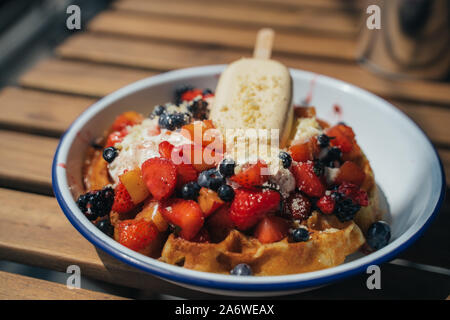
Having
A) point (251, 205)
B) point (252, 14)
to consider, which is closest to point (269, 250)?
point (251, 205)

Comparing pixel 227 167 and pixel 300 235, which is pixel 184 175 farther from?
pixel 300 235

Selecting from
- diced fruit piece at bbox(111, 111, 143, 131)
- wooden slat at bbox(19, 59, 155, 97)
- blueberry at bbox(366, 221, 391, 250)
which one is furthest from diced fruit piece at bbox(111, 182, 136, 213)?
wooden slat at bbox(19, 59, 155, 97)

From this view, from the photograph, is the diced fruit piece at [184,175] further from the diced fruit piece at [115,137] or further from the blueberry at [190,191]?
the diced fruit piece at [115,137]

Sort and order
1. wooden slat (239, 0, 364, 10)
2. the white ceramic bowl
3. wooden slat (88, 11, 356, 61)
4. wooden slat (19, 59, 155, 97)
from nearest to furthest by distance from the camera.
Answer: the white ceramic bowl → wooden slat (19, 59, 155, 97) → wooden slat (88, 11, 356, 61) → wooden slat (239, 0, 364, 10)

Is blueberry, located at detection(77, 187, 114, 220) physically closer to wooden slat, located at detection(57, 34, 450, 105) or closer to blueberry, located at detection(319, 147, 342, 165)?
blueberry, located at detection(319, 147, 342, 165)

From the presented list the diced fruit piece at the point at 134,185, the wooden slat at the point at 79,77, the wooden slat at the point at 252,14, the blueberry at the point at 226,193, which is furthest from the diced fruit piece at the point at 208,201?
the wooden slat at the point at 252,14

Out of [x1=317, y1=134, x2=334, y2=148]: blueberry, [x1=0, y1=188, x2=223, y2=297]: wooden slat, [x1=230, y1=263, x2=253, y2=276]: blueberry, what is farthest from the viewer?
[x1=317, y1=134, x2=334, y2=148]: blueberry
